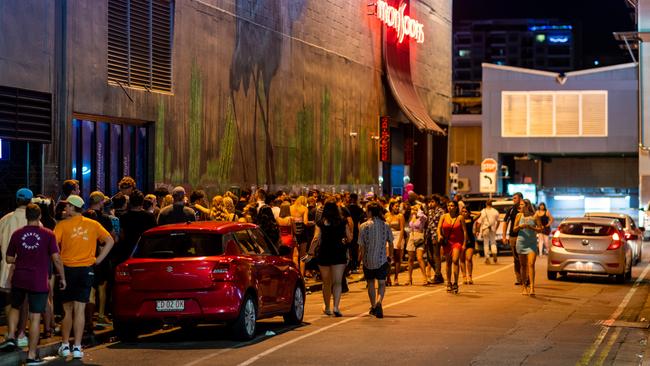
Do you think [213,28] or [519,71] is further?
[519,71]

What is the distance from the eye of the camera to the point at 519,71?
201ft

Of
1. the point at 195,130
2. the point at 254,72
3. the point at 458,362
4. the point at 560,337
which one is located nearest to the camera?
the point at 458,362

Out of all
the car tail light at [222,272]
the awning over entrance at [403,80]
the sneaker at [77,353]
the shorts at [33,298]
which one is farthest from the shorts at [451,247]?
the awning over entrance at [403,80]

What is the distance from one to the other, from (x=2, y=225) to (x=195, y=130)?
11213 mm

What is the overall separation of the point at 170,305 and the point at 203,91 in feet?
38.5

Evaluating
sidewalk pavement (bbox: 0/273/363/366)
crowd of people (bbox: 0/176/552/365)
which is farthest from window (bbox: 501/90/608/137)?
sidewalk pavement (bbox: 0/273/363/366)

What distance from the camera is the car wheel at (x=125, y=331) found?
13891 millimetres

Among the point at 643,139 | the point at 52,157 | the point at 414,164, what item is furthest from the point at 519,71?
the point at 52,157

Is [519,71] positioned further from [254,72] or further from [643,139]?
[254,72]

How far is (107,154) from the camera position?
70.4ft

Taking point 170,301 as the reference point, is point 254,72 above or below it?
above

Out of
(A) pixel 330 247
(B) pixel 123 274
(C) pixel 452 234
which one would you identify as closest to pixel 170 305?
(B) pixel 123 274

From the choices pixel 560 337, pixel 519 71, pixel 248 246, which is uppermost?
pixel 519 71

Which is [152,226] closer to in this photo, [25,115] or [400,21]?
Result: [25,115]
